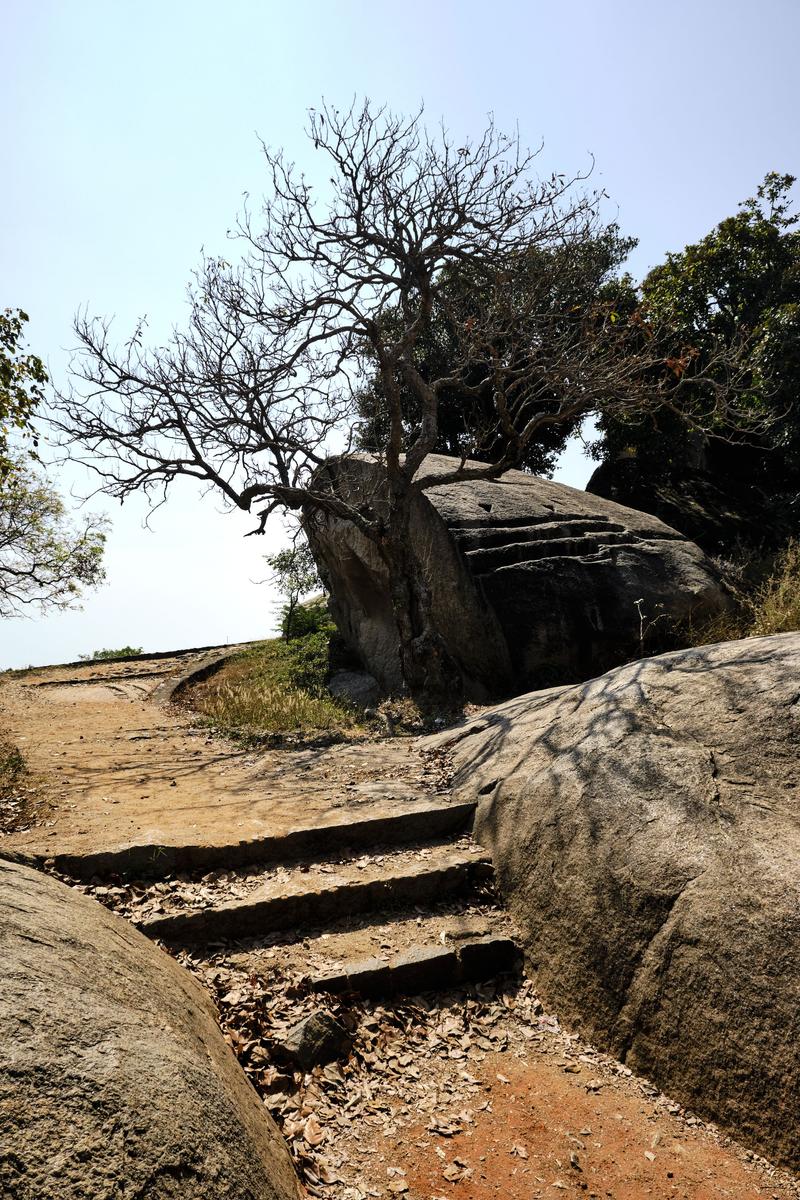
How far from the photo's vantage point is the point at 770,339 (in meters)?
17.2

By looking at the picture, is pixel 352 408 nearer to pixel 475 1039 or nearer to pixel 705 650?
pixel 705 650

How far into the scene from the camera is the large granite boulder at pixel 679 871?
11.3 ft

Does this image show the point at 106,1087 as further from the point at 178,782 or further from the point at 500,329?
the point at 500,329

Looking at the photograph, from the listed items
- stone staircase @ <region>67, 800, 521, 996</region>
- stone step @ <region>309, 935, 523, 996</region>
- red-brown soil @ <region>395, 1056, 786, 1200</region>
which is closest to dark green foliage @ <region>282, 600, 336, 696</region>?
stone staircase @ <region>67, 800, 521, 996</region>

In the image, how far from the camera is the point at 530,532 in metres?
11.0

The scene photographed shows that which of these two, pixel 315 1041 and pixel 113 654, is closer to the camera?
pixel 315 1041

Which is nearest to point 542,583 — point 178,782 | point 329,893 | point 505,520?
point 505,520

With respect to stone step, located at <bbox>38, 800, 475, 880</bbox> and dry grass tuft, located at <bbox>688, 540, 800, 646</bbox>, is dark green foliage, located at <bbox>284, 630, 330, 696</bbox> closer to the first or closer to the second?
dry grass tuft, located at <bbox>688, 540, 800, 646</bbox>

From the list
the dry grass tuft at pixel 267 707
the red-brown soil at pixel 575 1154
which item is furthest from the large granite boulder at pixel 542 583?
the red-brown soil at pixel 575 1154

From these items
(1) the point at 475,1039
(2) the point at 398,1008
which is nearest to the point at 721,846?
(1) the point at 475,1039

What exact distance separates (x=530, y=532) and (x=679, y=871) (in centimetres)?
741

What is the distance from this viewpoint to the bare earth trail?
10.8 ft

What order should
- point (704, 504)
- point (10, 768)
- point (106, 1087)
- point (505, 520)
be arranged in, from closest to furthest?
point (106, 1087)
point (10, 768)
point (505, 520)
point (704, 504)

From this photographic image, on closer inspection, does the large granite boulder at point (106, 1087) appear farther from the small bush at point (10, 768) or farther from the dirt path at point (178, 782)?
the small bush at point (10, 768)
